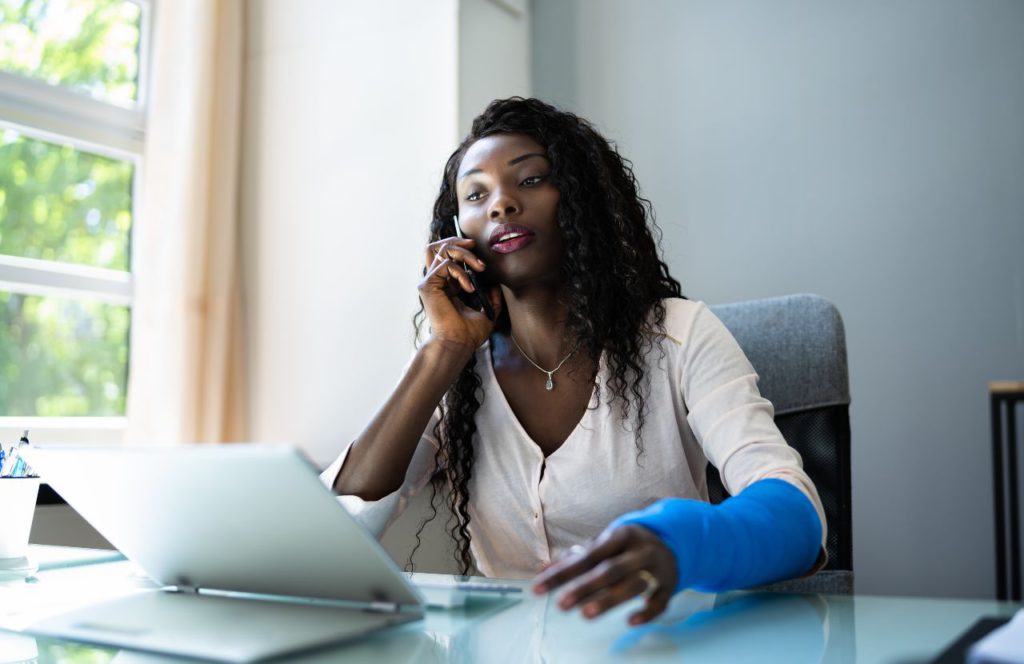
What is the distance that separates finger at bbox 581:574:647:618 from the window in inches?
92.0

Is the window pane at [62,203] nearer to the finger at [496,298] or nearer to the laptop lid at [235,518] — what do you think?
the finger at [496,298]

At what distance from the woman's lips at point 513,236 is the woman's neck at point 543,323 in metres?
0.09

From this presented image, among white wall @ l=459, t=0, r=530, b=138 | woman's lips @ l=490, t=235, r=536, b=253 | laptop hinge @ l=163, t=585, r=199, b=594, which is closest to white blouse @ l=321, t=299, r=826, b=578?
woman's lips @ l=490, t=235, r=536, b=253

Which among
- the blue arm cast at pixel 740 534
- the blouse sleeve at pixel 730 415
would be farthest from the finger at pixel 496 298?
the blue arm cast at pixel 740 534

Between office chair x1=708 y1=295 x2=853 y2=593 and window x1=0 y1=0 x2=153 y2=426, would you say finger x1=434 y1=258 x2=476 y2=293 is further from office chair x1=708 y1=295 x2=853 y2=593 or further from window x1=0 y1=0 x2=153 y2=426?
window x1=0 y1=0 x2=153 y2=426

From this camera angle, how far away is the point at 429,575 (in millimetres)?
903

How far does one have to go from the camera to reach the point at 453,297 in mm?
1432

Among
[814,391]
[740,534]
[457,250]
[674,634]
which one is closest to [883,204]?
[814,391]

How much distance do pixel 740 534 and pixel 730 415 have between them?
42 cm

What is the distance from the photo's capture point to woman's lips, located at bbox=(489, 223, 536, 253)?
1.36 m

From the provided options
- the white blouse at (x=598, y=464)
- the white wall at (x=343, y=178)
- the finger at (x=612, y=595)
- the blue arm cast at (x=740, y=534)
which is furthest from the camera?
the white wall at (x=343, y=178)

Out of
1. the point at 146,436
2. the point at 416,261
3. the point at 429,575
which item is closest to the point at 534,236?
the point at 429,575

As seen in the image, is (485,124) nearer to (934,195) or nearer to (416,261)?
(416,261)

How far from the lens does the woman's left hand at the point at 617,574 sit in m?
0.53
